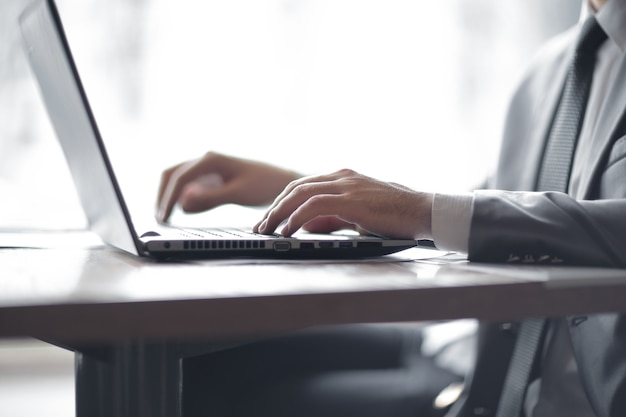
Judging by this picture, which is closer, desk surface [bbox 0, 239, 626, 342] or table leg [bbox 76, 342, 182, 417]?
desk surface [bbox 0, 239, 626, 342]

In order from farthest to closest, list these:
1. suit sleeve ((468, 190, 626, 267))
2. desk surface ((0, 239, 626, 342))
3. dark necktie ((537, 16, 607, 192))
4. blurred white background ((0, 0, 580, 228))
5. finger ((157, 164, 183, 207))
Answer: blurred white background ((0, 0, 580, 228))
finger ((157, 164, 183, 207))
dark necktie ((537, 16, 607, 192))
suit sleeve ((468, 190, 626, 267))
desk surface ((0, 239, 626, 342))

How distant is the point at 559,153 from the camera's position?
3.69 feet

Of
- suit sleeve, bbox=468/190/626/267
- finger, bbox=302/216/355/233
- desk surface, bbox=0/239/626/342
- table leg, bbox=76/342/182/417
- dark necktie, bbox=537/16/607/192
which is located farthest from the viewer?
dark necktie, bbox=537/16/607/192

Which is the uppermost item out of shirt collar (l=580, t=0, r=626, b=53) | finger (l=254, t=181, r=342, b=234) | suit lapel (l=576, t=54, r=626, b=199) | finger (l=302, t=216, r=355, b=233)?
shirt collar (l=580, t=0, r=626, b=53)

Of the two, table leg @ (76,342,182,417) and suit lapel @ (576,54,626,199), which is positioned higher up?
suit lapel @ (576,54,626,199)

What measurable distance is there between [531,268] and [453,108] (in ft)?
5.45

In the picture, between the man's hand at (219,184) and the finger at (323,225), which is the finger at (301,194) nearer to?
the finger at (323,225)

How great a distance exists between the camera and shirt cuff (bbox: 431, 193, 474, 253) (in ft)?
2.39

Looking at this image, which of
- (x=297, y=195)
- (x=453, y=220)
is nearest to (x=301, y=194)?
(x=297, y=195)

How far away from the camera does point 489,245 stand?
0.72 m

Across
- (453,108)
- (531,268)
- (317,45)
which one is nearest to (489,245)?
(531,268)

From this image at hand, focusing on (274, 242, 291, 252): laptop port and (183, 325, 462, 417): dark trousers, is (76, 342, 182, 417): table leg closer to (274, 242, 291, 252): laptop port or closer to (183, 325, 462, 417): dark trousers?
(274, 242, 291, 252): laptop port

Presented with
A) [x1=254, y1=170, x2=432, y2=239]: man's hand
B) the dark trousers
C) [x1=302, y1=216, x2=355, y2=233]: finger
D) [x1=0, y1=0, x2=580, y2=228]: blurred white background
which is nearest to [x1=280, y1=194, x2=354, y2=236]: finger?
[x1=254, y1=170, x2=432, y2=239]: man's hand

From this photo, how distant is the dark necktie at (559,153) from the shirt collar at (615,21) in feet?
0.12
